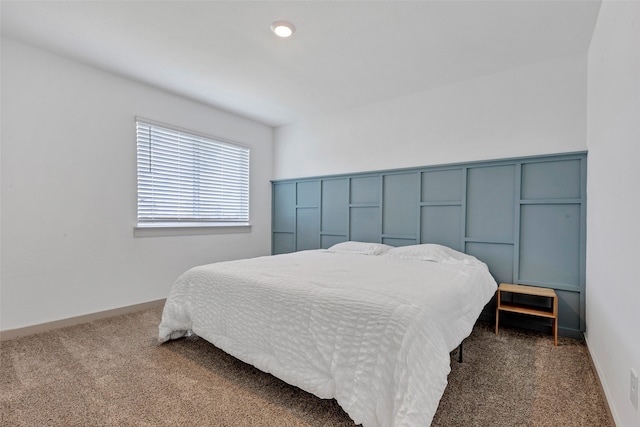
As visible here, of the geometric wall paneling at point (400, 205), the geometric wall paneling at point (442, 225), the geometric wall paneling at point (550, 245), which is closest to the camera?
the geometric wall paneling at point (550, 245)

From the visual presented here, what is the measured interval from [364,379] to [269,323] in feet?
2.16

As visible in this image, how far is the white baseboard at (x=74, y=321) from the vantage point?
2482 mm

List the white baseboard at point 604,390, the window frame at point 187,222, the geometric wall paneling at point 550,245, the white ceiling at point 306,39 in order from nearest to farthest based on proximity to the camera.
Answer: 1. the white baseboard at point 604,390
2. the white ceiling at point 306,39
3. the geometric wall paneling at point 550,245
4. the window frame at point 187,222

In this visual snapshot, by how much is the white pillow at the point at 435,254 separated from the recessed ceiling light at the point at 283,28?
220 cm

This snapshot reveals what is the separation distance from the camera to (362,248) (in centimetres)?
340

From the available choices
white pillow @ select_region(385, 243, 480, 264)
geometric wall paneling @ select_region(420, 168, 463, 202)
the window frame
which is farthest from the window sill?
geometric wall paneling @ select_region(420, 168, 463, 202)

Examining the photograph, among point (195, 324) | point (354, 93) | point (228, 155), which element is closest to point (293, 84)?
point (354, 93)

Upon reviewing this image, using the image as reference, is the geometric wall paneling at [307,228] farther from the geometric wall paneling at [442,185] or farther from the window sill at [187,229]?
the geometric wall paneling at [442,185]

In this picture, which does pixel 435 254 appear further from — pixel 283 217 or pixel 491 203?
pixel 283 217

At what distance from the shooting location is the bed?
4.20 feet

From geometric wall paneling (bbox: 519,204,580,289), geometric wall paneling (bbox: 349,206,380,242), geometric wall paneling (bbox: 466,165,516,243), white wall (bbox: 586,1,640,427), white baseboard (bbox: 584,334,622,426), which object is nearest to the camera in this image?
white wall (bbox: 586,1,640,427)

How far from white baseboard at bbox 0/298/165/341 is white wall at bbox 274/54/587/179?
259cm

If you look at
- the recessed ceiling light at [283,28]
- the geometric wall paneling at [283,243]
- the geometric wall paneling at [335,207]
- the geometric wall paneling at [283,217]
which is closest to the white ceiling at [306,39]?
the recessed ceiling light at [283,28]

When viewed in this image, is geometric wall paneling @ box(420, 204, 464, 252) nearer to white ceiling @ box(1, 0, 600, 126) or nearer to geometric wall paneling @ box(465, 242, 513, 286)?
geometric wall paneling @ box(465, 242, 513, 286)
